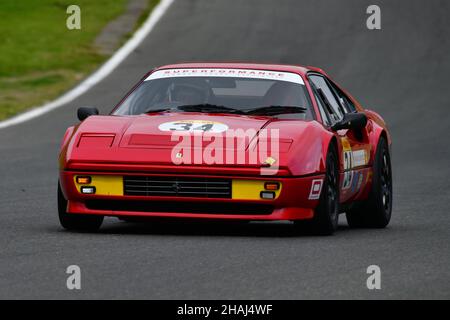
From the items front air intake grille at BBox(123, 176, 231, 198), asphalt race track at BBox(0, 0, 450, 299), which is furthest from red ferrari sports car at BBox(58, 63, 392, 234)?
asphalt race track at BBox(0, 0, 450, 299)

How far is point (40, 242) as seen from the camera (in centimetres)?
863

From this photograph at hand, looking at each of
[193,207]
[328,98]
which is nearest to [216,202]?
[193,207]

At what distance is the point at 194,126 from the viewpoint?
9.16m

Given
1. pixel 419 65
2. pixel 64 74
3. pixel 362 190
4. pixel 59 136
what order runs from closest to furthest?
1. pixel 362 190
2. pixel 59 136
3. pixel 64 74
4. pixel 419 65

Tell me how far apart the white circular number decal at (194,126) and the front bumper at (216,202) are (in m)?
0.39

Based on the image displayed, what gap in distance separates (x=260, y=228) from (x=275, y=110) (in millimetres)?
936

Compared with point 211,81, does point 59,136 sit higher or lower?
lower

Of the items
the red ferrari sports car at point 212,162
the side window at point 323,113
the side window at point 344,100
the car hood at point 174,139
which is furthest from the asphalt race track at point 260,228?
the side window at point 344,100

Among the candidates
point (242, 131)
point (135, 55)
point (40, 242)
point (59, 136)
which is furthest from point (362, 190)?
point (135, 55)

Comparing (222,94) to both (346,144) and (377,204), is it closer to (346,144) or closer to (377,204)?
(346,144)

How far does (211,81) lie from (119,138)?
4.11ft

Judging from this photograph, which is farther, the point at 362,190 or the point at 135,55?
the point at 135,55

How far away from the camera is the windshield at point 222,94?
9.87 metres
